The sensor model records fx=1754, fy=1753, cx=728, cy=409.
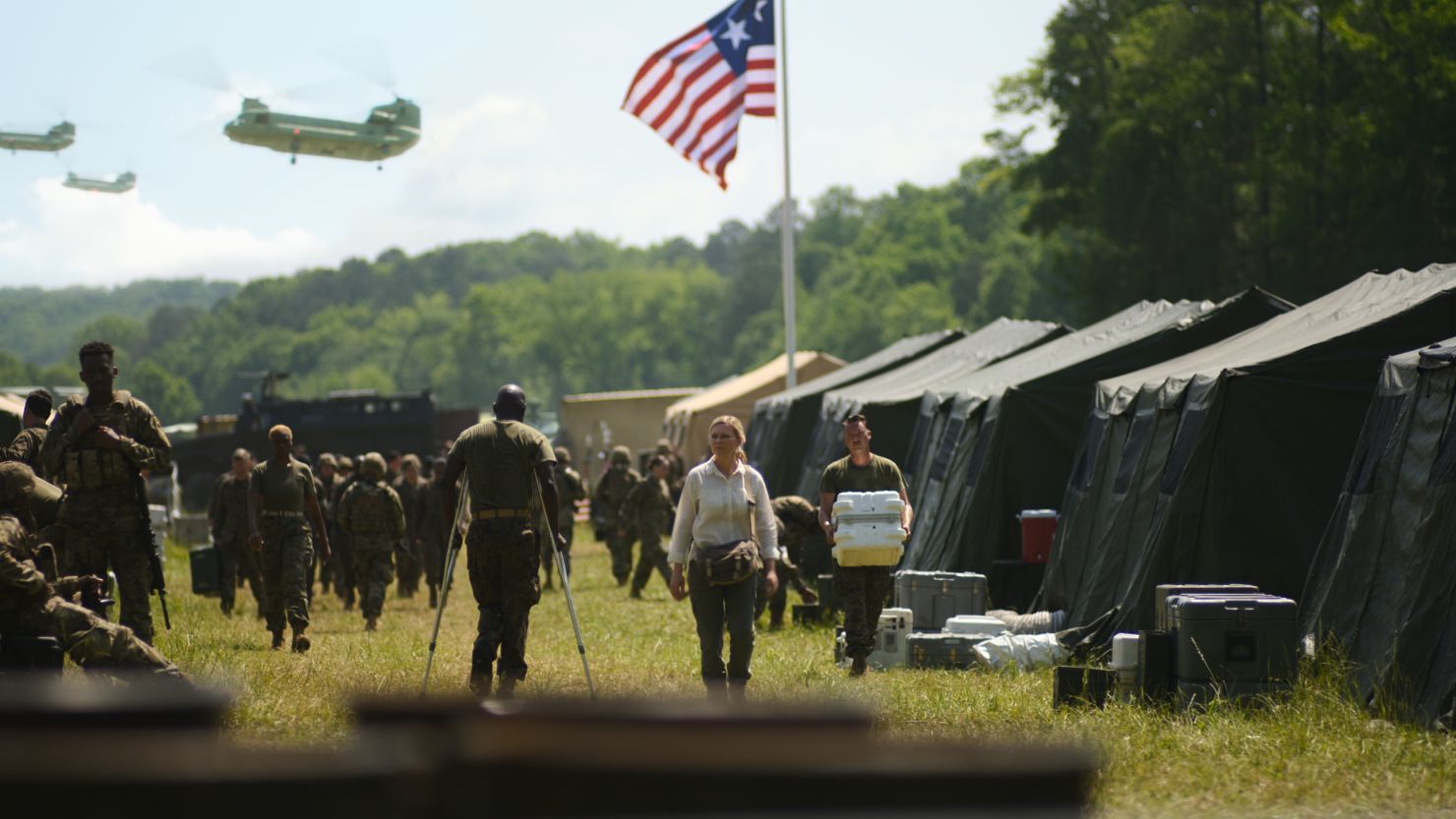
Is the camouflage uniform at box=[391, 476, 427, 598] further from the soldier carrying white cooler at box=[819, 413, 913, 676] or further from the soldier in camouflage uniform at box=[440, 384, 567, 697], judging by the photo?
the soldier in camouflage uniform at box=[440, 384, 567, 697]

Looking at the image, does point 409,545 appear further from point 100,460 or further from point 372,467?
point 100,460

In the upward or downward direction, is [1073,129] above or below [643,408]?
above

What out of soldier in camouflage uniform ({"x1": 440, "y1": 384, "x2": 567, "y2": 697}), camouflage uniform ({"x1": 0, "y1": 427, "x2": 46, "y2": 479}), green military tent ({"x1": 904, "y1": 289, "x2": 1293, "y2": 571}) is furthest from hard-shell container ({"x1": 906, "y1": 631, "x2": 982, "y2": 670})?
camouflage uniform ({"x1": 0, "y1": 427, "x2": 46, "y2": 479})

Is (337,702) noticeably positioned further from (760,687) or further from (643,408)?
(643,408)

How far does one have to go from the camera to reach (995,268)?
99.4 meters

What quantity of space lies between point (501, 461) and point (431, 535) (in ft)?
32.0

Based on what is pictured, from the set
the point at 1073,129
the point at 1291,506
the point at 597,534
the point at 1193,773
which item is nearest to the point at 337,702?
the point at 1193,773

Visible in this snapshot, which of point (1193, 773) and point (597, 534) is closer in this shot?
point (1193, 773)

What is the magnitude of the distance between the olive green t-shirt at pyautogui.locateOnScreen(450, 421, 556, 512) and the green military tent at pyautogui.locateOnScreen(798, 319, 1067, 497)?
9.95 metres

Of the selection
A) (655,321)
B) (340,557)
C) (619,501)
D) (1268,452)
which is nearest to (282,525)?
(340,557)

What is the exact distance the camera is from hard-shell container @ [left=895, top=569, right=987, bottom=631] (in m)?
12.9

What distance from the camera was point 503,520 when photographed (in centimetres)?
1009

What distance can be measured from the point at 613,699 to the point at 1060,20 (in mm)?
47275

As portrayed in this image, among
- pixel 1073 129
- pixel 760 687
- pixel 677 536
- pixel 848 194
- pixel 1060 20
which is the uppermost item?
pixel 848 194
